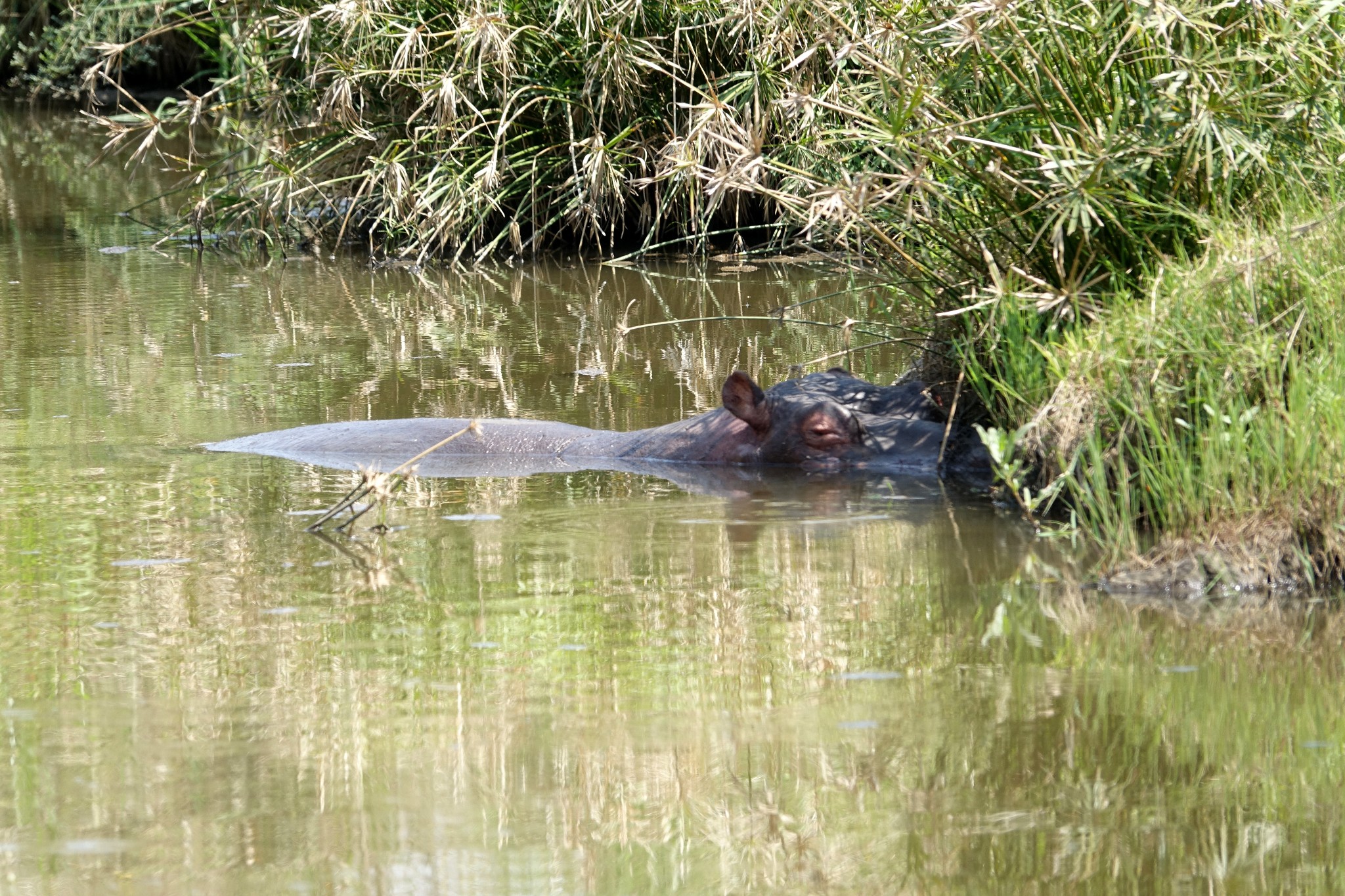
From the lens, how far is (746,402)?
276 inches

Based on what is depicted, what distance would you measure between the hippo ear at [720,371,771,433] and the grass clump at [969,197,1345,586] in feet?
3.75

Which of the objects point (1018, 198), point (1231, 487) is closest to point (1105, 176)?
point (1018, 198)

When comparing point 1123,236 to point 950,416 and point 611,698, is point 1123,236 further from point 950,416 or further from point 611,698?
point 611,698

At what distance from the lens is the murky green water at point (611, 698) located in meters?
3.35

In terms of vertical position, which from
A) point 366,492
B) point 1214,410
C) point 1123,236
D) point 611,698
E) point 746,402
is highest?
point 1123,236

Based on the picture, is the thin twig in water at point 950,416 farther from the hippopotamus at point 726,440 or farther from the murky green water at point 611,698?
the murky green water at point 611,698

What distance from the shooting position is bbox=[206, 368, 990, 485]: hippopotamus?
6.86m

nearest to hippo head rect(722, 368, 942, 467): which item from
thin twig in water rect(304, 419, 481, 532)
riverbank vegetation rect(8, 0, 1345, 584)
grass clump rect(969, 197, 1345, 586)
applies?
riverbank vegetation rect(8, 0, 1345, 584)

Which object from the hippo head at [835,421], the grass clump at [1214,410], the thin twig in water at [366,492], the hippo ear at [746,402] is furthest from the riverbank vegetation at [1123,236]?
the thin twig in water at [366,492]

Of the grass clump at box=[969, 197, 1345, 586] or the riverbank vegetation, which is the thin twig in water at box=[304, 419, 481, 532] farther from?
the grass clump at box=[969, 197, 1345, 586]

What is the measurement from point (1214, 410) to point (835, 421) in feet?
7.05

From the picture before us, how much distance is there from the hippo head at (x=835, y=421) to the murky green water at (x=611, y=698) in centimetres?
30

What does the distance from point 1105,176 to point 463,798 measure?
3.26 m

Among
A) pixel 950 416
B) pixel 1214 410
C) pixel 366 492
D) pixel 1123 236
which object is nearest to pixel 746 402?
pixel 950 416
